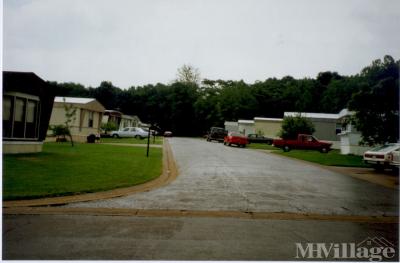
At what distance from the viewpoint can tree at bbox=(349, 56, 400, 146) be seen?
56.4 ft

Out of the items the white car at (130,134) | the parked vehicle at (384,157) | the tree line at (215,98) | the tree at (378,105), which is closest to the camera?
the parked vehicle at (384,157)

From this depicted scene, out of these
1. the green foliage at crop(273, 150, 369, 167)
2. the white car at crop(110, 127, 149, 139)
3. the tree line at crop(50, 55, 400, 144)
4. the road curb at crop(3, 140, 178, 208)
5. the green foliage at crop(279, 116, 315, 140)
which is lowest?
the road curb at crop(3, 140, 178, 208)

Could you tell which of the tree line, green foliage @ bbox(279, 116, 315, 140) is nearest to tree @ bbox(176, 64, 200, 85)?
the tree line

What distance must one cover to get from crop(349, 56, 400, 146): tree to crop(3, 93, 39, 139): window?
15.2 m

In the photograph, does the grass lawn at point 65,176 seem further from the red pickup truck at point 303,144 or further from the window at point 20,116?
the red pickup truck at point 303,144

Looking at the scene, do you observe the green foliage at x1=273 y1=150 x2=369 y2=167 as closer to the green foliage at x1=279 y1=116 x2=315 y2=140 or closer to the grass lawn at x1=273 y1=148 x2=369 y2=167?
the grass lawn at x1=273 y1=148 x2=369 y2=167

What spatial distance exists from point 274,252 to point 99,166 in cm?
899

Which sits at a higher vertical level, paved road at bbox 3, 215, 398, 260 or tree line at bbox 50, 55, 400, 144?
tree line at bbox 50, 55, 400, 144

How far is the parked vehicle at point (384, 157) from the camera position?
1639 cm

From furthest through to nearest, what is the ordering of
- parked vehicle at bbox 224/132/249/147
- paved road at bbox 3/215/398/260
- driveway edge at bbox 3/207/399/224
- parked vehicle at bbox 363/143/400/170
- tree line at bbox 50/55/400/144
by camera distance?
tree line at bbox 50/55/400/144 → parked vehicle at bbox 224/132/249/147 → parked vehicle at bbox 363/143/400/170 → driveway edge at bbox 3/207/399/224 → paved road at bbox 3/215/398/260

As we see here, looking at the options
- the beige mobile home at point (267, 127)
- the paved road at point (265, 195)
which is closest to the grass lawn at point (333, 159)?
the paved road at point (265, 195)

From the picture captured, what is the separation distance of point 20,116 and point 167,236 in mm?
13666

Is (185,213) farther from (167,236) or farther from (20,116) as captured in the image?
(20,116)

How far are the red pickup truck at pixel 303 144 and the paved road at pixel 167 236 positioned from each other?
24701 millimetres
